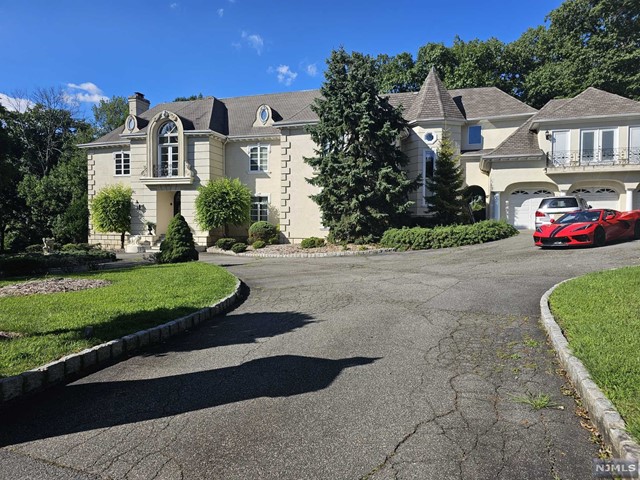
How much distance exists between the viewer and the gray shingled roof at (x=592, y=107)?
22.6 meters

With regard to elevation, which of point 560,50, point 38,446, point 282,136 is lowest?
point 38,446

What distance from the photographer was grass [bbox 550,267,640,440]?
375cm

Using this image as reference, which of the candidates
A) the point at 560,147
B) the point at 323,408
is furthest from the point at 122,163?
the point at 323,408

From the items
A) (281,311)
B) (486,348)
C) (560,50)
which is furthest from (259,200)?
(560,50)

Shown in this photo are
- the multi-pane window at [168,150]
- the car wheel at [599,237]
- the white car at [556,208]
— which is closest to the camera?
the car wheel at [599,237]

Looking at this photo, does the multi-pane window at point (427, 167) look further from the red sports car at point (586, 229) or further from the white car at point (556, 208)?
the red sports car at point (586, 229)

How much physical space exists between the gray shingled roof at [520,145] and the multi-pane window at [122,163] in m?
24.3

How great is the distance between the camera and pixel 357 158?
22328 mm

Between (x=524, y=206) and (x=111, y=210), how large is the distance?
25872 millimetres

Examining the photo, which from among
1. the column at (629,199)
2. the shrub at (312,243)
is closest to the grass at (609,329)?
the shrub at (312,243)

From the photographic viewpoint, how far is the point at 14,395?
4332 millimetres

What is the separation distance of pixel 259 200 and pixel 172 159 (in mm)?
6352

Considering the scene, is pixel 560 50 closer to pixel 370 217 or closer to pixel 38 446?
pixel 370 217

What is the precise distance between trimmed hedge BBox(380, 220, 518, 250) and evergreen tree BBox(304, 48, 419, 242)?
222 cm
